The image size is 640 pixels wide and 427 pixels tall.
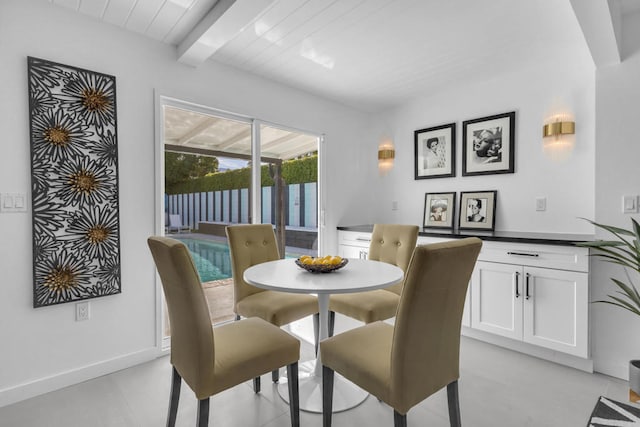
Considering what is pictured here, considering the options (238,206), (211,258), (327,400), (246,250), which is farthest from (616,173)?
(211,258)

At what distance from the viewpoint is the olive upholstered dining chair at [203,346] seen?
4.29 ft

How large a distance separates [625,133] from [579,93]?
2.14 ft

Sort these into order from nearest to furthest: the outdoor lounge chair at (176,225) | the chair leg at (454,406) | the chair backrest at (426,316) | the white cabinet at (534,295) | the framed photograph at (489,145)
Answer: the chair backrest at (426,316) → the chair leg at (454,406) → the white cabinet at (534,295) → the outdoor lounge chair at (176,225) → the framed photograph at (489,145)

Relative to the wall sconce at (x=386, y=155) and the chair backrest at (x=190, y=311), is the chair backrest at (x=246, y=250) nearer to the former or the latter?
the chair backrest at (x=190, y=311)

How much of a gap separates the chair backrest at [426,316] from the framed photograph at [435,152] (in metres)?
2.35

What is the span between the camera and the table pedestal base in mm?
1857

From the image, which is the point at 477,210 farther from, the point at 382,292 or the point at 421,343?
the point at 421,343

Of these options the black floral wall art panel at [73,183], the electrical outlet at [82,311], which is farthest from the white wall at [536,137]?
the electrical outlet at [82,311]

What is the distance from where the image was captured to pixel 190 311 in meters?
1.32

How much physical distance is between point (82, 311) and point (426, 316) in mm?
2195

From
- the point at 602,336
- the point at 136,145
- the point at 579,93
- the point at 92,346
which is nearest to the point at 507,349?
the point at 602,336

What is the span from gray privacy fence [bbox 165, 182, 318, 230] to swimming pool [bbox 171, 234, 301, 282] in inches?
7.2

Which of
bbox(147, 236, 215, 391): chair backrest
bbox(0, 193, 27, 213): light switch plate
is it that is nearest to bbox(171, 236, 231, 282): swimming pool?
bbox(0, 193, 27, 213): light switch plate

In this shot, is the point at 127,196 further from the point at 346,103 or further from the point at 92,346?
the point at 346,103
